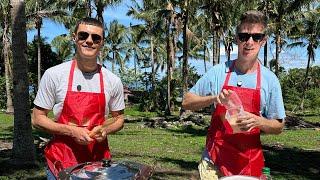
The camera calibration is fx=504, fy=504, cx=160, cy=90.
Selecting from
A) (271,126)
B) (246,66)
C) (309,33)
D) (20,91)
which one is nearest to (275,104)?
(271,126)

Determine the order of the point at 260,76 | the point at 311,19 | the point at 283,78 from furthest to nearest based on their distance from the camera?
the point at 283,78 < the point at 311,19 < the point at 260,76

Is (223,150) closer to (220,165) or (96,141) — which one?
(220,165)

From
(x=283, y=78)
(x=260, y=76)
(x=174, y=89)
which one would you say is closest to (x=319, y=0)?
(x=174, y=89)

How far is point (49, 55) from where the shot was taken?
145 feet

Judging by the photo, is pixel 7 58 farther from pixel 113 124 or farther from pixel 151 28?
pixel 113 124

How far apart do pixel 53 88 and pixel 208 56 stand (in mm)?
67333

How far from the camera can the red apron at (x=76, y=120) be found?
10.6ft

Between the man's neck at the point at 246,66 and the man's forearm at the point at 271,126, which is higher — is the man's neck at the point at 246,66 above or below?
above

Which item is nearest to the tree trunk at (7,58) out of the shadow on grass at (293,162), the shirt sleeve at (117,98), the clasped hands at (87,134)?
the shadow on grass at (293,162)

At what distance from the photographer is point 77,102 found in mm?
3242

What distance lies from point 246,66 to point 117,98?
90 cm

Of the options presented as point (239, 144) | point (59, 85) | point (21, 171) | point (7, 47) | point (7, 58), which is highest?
point (7, 47)

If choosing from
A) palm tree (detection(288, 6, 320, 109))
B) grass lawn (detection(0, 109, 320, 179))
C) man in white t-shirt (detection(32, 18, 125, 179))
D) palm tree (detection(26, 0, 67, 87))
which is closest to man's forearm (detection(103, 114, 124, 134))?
man in white t-shirt (detection(32, 18, 125, 179))

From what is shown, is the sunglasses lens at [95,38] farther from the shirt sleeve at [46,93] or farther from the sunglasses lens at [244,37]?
the sunglasses lens at [244,37]
